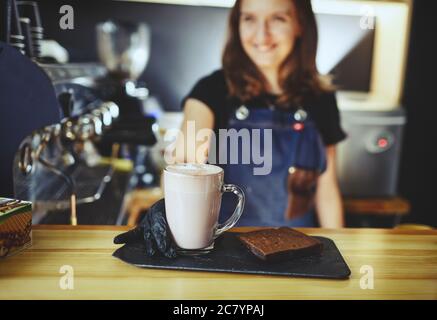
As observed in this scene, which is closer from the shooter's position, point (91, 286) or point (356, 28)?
point (91, 286)

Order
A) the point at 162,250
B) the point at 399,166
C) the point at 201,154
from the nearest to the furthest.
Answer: the point at 162,250
the point at 201,154
the point at 399,166

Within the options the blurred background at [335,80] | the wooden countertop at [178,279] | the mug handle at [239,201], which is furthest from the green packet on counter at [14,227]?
the blurred background at [335,80]

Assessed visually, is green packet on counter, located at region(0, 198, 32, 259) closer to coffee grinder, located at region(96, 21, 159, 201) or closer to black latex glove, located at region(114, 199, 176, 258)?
black latex glove, located at region(114, 199, 176, 258)

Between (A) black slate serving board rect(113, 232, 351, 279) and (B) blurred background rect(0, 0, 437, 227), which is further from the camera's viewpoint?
(B) blurred background rect(0, 0, 437, 227)

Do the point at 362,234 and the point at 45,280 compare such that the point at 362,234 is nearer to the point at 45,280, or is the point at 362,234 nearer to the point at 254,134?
the point at 45,280

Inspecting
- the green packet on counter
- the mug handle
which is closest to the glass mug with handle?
the mug handle

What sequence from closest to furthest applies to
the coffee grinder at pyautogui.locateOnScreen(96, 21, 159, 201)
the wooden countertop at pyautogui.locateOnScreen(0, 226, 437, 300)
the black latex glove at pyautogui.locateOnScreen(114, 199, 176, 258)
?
the wooden countertop at pyautogui.locateOnScreen(0, 226, 437, 300) < the black latex glove at pyautogui.locateOnScreen(114, 199, 176, 258) < the coffee grinder at pyautogui.locateOnScreen(96, 21, 159, 201)

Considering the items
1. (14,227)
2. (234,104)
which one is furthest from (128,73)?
(14,227)

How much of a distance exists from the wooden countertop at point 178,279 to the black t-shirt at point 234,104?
0.90 metres

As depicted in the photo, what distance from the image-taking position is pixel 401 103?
2.57 metres

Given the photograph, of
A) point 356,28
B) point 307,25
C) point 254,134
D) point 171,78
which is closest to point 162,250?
point 254,134

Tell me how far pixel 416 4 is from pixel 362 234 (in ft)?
6.36

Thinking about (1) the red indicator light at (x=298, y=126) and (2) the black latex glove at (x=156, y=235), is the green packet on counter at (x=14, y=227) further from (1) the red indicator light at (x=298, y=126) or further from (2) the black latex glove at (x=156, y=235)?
(1) the red indicator light at (x=298, y=126)

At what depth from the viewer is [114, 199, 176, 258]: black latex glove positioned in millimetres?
748
